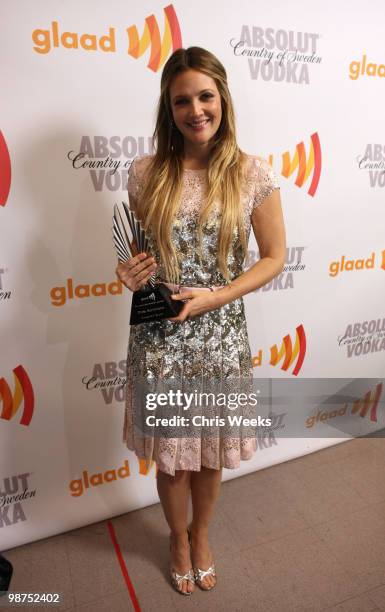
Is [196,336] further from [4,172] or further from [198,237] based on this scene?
[4,172]

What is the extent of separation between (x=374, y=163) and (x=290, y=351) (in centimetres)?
86

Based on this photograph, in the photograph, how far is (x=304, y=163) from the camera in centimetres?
169

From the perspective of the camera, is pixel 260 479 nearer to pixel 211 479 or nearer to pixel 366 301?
pixel 211 479

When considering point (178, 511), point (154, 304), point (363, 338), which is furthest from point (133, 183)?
point (363, 338)

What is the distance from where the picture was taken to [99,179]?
1.39m

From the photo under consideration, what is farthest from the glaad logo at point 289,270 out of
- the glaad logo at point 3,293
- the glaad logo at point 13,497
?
the glaad logo at point 13,497

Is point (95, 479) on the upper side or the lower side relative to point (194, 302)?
lower

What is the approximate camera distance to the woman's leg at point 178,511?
1295 millimetres

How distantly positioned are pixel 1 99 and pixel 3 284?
1.72 ft

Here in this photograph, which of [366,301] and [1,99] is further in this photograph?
[366,301]

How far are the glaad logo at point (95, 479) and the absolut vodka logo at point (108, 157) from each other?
1076 mm

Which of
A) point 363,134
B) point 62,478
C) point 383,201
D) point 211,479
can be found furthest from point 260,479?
point 363,134

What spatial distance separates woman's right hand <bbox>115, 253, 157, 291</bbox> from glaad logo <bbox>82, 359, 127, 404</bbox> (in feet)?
1.95

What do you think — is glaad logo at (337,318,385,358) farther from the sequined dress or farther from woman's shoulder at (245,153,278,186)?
woman's shoulder at (245,153,278,186)
